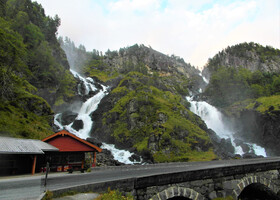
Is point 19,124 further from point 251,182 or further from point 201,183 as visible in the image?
point 251,182

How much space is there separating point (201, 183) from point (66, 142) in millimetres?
17675

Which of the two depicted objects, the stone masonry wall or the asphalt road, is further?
the stone masonry wall

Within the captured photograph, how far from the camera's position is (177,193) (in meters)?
9.18

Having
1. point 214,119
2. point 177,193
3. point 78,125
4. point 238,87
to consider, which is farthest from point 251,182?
point 238,87

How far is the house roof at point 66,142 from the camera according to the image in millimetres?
22438

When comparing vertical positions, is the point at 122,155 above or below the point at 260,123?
below

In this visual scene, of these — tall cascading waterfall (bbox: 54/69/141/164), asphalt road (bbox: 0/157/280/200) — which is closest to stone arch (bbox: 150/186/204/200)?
asphalt road (bbox: 0/157/280/200)

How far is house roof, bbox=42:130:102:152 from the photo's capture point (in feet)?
73.6

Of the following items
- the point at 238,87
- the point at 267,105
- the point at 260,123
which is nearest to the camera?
the point at 260,123

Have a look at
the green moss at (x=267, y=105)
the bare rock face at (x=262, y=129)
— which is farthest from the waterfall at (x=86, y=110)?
the green moss at (x=267, y=105)

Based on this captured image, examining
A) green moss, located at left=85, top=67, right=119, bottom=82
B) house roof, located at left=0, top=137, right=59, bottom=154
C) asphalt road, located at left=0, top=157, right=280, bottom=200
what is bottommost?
asphalt road, located at left=0, top=157, right=280, bottom=200

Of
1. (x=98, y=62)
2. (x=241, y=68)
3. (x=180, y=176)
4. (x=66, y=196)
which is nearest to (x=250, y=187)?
(x=180, y=176)

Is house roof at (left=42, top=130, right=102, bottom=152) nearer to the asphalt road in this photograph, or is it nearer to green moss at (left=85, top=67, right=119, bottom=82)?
the asphalt road

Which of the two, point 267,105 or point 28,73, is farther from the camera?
point 267,105
